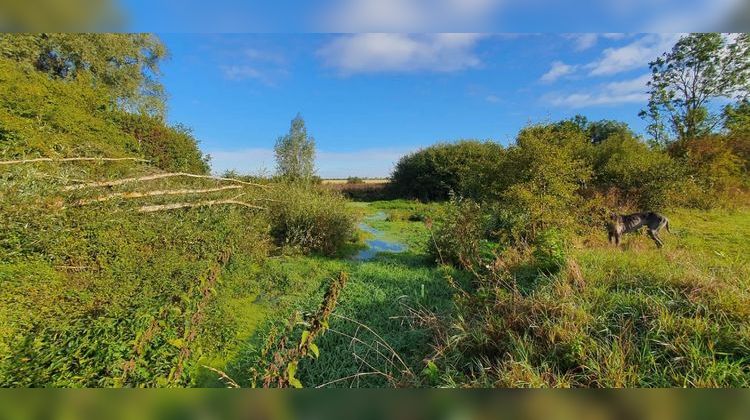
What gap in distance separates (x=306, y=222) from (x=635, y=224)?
19.8 feet

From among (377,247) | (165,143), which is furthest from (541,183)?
(165,143)

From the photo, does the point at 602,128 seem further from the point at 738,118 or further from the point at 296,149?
the point at 296,149

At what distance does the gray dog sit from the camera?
541cm

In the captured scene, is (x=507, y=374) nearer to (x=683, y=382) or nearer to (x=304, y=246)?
(x=683, y=382)

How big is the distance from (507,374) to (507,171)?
5010 millimetres

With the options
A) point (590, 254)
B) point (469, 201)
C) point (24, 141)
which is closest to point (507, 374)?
point (590, 254)

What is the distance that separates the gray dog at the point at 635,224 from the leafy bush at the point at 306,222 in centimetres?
513

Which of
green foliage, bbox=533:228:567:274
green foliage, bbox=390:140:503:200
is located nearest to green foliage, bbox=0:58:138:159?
green foliage, bbox=533:228:567:274

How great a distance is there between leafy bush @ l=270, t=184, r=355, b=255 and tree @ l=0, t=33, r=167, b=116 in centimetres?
693

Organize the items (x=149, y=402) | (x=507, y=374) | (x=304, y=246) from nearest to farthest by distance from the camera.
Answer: (x=149, y=402) → (x=507, y=374) → (x=304, y=246)

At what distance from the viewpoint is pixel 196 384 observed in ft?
7.66

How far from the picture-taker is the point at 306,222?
23.1 feet

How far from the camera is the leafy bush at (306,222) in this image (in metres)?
7.00

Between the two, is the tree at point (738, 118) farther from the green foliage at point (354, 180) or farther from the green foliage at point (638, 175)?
the green foliage at point (354, 180)
